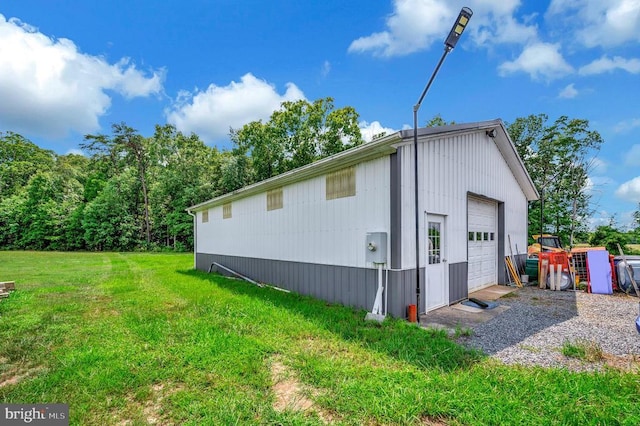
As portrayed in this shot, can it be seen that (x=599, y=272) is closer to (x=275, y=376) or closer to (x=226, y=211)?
(x=275, y=376)

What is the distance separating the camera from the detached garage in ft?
16.1

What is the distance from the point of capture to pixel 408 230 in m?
4.94

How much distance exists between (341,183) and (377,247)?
5.18 ft

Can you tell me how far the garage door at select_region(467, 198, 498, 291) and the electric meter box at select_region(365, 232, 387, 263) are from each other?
3.15 metres

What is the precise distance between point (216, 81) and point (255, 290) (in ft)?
33.2

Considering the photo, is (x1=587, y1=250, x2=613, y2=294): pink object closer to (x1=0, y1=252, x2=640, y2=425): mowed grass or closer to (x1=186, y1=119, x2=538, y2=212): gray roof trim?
(x1=186, y1=119, x2=538, y2=212): gray roof trim

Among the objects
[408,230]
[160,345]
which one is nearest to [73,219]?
[160,345]

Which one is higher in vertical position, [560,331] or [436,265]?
[436,265]

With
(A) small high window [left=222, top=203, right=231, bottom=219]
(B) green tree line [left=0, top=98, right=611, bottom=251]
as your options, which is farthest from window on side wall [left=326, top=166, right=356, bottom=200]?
(B) green tree line [left=0, top=98, right=611, bottom=251]

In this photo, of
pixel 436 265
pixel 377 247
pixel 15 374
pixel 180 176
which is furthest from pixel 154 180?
pixel 436 265

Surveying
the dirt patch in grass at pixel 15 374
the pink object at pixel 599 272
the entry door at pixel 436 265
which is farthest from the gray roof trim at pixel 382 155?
the dirt patch in grass at pixel 15 374

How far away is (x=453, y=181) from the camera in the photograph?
6.24 meters

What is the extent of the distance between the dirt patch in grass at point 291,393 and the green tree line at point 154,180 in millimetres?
19837

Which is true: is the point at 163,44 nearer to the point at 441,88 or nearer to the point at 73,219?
the point at 441,88
